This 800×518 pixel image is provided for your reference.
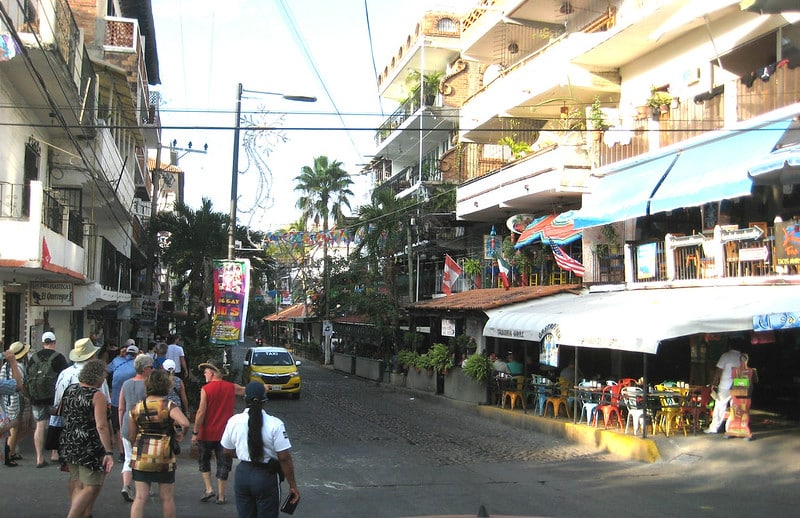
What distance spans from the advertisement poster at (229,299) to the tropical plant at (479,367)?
6.59m

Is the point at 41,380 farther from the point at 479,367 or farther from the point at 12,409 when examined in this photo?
the point at 479,367

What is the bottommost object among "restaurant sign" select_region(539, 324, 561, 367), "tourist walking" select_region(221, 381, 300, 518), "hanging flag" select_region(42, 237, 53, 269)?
"tourist walking" select_region(221, 381, 300, 518)

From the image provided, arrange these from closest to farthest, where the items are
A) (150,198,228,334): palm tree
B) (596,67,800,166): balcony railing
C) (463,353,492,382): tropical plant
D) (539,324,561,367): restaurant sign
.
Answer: (596,67,800,166): balcony railing → (539,324,561,367): restaurant sign → (463,353,492,382): tropical plant → (150,198,228,334): palm tree

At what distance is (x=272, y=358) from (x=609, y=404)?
12872 millimetres

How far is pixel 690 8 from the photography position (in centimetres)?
1609

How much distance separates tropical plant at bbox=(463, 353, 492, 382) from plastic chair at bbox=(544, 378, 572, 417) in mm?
2994

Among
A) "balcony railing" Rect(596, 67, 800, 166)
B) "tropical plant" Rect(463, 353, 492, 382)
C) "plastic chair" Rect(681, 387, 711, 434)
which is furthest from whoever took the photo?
"tropical plant" Rect(463, 353, 492, 382)

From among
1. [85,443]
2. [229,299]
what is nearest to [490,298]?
[229,299]

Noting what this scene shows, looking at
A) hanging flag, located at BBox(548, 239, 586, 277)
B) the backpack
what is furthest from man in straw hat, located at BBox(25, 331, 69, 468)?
hanging flag, located at BBox(548, 239, 586, 277)

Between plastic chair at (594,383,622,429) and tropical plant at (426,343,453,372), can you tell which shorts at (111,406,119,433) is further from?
tropical plant at (426,343,453,372)

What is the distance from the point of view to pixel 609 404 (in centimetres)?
1494

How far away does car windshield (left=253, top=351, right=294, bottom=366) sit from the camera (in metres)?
24.2

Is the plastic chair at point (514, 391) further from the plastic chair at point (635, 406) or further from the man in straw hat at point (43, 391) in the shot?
the man in straw hat at point (43, 391)

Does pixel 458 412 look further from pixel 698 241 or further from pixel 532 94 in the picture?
pixel 532 94
